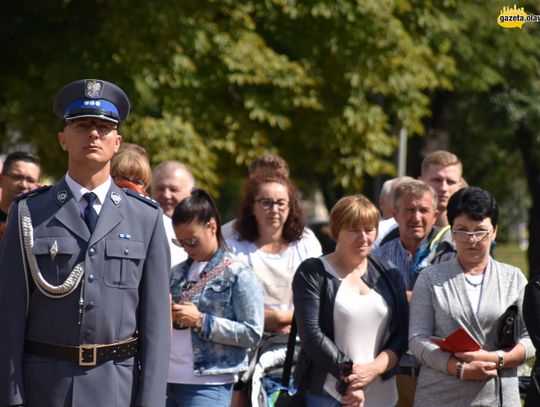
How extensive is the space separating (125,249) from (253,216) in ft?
8.94

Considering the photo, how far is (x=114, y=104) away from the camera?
4383 millimetres

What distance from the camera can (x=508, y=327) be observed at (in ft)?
17.9

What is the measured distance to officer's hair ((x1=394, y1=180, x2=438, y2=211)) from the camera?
21.6ft

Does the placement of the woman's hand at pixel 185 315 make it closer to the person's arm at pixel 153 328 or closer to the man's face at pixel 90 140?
the person's arm at pixel 153 328

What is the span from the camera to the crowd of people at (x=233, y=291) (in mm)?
4172

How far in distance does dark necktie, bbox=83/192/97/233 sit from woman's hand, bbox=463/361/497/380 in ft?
7.06

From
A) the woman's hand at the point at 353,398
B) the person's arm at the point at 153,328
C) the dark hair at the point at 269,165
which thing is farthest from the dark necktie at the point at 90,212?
the dark hair at the point at 269,165

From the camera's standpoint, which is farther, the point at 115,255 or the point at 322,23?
the point at 322,23

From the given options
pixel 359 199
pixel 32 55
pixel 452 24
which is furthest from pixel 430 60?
pixel 359 199

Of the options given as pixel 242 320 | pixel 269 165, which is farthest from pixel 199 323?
pixel 269 165

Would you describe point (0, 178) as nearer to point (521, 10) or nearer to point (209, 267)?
point (209, 267)

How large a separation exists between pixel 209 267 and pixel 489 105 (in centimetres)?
1756

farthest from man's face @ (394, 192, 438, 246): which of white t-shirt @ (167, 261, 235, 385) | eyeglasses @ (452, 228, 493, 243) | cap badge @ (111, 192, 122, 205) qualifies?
cap badge @ (111, 192, 122, 205)

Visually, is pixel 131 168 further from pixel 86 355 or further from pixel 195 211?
pixel 86 355
